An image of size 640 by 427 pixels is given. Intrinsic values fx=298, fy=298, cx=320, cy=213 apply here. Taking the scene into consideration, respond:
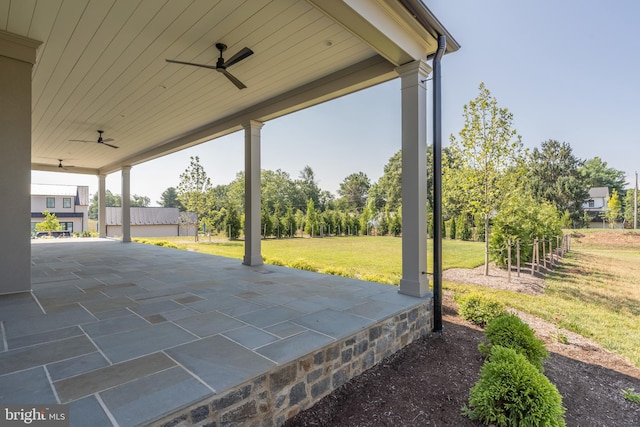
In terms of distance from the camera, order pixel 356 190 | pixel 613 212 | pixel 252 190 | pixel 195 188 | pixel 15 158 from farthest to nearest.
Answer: pixel 356 190 → pixel 613 212 → pixel 195 188 → pixel 252 190 → pixel 15 158

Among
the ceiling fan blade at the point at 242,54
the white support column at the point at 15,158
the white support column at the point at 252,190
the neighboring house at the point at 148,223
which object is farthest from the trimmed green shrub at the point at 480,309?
the neighboring house at the point at 148,223

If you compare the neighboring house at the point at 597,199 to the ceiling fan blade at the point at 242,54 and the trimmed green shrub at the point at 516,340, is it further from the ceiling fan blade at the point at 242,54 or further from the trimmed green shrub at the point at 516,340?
the ceiling fan blade at the point at 242,54

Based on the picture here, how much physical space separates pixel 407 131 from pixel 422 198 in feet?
2.59

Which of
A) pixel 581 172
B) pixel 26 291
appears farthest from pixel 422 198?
pixel 581 172

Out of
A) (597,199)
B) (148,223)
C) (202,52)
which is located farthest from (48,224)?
(597,199)

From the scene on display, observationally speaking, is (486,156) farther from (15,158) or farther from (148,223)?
(148,223)

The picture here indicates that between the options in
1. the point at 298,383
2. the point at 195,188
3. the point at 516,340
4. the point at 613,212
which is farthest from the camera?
the point at 613,212

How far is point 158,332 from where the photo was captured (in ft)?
7.73

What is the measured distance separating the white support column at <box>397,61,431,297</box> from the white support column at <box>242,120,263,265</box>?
2937 millimetres

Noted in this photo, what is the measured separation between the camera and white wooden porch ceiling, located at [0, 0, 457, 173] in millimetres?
2695

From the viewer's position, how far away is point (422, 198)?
3.39 m

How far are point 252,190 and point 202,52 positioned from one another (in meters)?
2.49

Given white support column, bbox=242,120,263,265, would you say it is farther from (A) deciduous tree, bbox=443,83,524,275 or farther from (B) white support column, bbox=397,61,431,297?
(A) deciduous tree, bbox=443,83,524,275

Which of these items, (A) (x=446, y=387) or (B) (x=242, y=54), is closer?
(A) (x=446, y=387)
